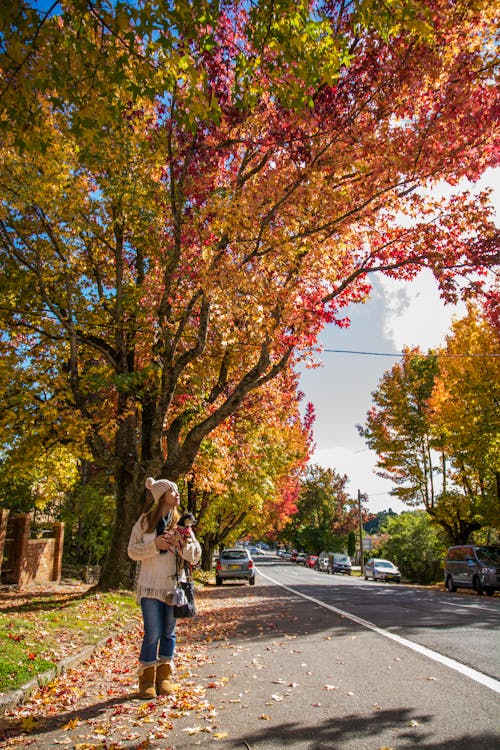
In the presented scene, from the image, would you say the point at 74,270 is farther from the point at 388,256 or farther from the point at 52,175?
the point at 388,256

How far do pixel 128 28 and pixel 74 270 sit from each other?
8.77 metres

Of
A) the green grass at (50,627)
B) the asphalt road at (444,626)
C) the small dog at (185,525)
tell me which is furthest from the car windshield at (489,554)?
the small dog at (185,525)

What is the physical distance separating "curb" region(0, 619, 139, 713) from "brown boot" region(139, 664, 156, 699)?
109 centimetres

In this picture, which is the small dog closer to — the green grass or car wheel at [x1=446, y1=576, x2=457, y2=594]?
the green grass

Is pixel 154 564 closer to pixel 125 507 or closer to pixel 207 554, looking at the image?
pixel 125 507

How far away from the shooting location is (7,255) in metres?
11.2

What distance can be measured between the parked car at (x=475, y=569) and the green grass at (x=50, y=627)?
14.2 metres

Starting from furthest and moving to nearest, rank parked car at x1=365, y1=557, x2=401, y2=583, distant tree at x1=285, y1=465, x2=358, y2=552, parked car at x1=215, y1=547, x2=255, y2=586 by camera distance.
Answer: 1. distant tree at x1=285, y1=465, x2=358, y2=552
2. parked car at x1=365, y1=557, x2=401, y2=583
3. parked car at x1=215, y1=547, x2=255, y2=586

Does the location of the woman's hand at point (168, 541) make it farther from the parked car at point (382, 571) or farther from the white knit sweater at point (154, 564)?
the parked car at point (382, 571)

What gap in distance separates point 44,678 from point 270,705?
2505 mm

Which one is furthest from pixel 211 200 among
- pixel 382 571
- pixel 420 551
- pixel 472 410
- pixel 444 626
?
pixel 420 551

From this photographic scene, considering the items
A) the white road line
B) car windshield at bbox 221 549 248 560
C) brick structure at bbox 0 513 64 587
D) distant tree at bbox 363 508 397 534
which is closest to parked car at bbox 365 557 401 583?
car windshield at bbox 221 549 248 560

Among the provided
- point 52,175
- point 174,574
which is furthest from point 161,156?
point 174,574

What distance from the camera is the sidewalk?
151 inches
